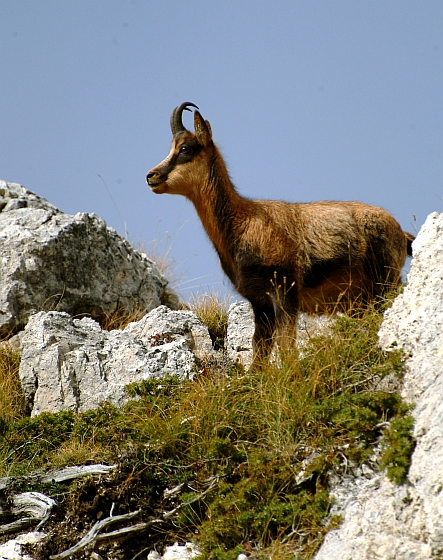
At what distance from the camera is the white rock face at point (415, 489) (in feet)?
16.1

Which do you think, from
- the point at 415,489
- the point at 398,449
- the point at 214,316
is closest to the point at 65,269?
the point at 214,316

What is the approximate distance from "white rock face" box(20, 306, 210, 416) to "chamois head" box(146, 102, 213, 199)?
158cm

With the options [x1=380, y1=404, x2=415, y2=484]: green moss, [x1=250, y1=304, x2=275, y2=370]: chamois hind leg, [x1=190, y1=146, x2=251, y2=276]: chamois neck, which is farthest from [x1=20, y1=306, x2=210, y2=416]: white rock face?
[x1=380, y1=404, x2=415, y2=484]: green moss

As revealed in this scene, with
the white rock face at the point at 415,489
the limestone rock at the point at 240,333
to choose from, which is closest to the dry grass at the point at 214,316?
the limestone rock at the point at 240,333

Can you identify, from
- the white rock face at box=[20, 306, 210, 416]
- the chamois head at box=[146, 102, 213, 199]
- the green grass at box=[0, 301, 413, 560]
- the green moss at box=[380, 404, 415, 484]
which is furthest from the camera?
the chamois head at box=[146, 102, 213, 199]

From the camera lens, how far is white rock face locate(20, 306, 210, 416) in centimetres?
844

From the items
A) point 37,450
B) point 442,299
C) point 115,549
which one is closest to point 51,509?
point 115,549

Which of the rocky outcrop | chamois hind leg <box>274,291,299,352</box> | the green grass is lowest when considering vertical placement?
the green grass

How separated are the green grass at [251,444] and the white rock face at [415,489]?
0.43ft

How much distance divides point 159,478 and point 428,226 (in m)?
3.07

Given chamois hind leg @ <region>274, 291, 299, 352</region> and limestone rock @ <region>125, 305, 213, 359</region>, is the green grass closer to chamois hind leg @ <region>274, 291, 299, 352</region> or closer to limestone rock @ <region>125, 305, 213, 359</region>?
chamois hind leg @ <region>274, 291, 299, 352</region>

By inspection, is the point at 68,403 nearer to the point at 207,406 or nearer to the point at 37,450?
the point at 37,450

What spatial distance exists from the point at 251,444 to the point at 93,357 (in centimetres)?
278

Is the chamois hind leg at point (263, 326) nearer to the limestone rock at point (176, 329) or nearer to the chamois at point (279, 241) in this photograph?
the chamois at point (279, 241)
